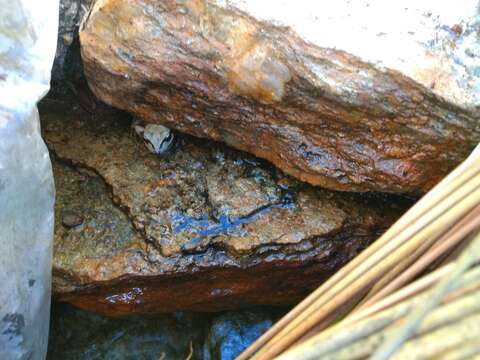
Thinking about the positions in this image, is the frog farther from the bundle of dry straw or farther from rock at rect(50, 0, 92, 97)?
the bundle of dry straw

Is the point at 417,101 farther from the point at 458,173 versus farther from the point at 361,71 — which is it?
the point at 458,173

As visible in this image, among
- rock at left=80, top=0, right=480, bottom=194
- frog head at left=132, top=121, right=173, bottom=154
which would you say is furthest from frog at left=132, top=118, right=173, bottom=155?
rock at left=80, top=0, right=480, bottom=194

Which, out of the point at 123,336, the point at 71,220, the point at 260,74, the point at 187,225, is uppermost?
the point at 260,74

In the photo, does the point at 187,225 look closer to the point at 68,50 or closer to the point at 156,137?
the point at 156,137

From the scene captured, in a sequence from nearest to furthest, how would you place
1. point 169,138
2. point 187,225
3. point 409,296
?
point 409,296, point 187,225, point 169,138

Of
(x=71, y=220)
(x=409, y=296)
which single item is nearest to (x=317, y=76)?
(x=409, y=296)

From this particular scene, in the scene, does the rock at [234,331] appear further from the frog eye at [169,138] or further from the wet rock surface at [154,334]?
the frog eye at [169,138]

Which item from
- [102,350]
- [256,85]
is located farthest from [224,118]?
[102,350]

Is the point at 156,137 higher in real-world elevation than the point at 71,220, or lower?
higher
